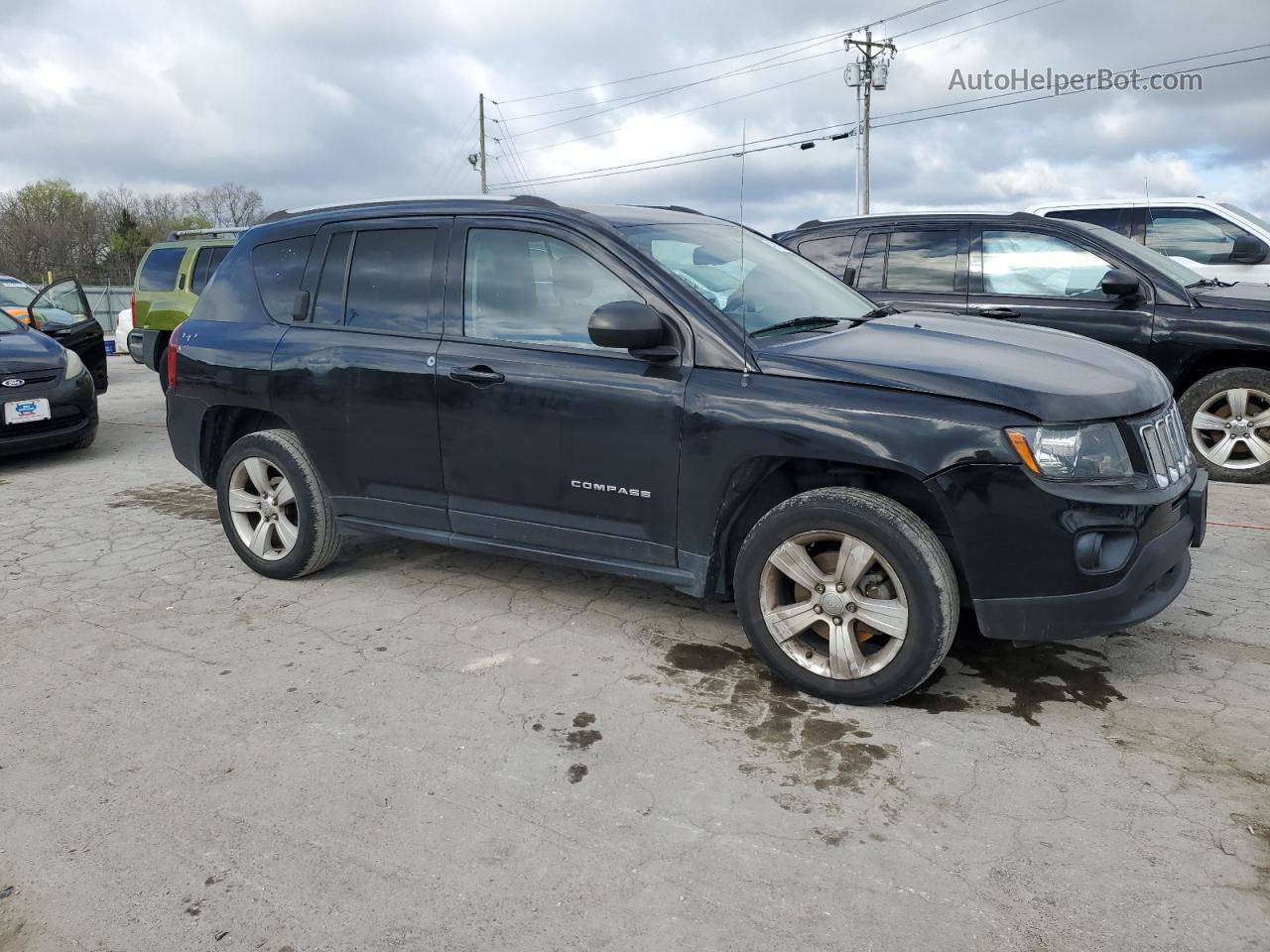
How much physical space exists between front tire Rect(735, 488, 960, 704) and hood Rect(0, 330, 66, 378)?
23.2 ft

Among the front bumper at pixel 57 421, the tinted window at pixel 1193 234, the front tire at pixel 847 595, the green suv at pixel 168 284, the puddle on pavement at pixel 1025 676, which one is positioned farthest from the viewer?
the green suv at pixel 168 284

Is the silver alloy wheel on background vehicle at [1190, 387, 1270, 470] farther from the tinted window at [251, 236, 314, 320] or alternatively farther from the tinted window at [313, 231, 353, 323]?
the tinted window at [251, 236, 314, 320]

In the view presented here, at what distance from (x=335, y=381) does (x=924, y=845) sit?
3.18 metres

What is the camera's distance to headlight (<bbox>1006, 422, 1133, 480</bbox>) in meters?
3.16

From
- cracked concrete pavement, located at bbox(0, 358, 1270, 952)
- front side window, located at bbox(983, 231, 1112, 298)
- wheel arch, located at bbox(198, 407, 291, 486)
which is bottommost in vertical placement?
cracked concrete pavement, located at bbox(0, 358, 1270, 952)

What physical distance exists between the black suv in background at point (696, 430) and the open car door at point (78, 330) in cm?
575

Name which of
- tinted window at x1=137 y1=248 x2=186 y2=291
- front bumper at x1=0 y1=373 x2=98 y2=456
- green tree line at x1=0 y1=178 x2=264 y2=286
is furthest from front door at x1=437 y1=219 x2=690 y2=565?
green tree line at x1=0 y1=178 x2=264 y2=286

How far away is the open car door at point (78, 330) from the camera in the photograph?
32.3 ft

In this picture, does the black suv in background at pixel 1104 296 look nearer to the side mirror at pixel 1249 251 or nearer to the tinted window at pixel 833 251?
the tinted window at pixel 833 251

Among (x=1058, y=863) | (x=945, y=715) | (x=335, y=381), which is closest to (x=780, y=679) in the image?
(x=945, y=715)

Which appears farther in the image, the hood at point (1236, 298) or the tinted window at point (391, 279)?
the hood at point (1236, 298)

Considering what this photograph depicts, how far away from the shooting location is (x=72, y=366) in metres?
8.69

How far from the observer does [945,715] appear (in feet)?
11.3

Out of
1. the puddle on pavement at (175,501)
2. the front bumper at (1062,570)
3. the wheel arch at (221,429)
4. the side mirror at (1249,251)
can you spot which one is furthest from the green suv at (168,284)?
the front bumper at (1062,570)
